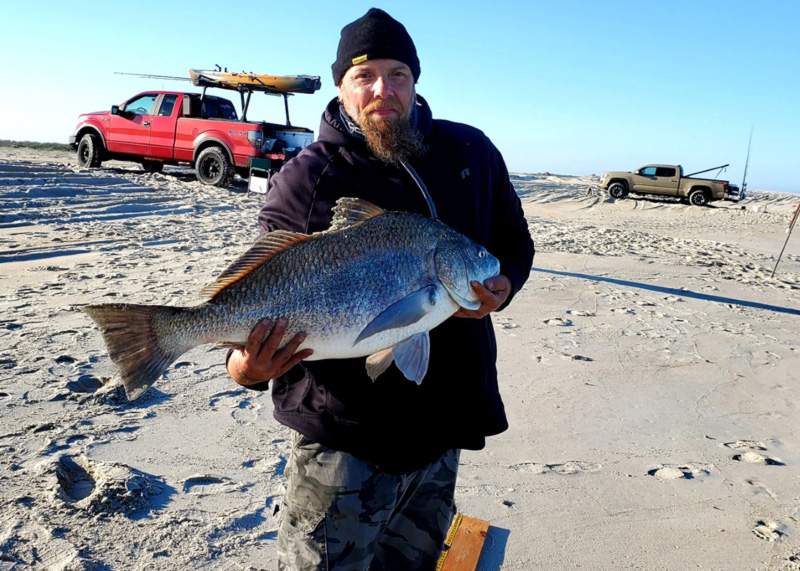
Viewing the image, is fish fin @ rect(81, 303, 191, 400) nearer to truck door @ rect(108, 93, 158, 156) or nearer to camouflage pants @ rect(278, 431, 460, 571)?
camouflage pants @ rect(278, 431, 460, 571)

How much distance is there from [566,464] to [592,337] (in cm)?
267

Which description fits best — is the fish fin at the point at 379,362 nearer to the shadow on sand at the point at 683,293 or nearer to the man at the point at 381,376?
the man at the point at 381,376

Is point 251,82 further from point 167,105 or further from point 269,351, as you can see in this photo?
point 269,351

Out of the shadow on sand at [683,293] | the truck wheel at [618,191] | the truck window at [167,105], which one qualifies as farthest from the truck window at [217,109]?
the truck wheel at [618,191]

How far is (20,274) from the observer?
7371mm

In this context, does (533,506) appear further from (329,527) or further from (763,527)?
(329,527)

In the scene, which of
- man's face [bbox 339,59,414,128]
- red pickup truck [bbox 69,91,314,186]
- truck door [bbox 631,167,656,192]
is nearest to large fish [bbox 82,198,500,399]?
man's face [bbox 339,59,414,128]

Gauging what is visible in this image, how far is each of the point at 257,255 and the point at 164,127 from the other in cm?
1506

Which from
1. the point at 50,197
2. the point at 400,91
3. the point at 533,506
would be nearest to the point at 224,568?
the point at 533,506

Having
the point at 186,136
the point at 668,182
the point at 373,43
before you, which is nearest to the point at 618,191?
the point at 668,182

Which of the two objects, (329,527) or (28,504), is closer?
(329,527)

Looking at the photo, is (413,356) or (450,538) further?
(450,538)

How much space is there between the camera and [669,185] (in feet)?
84.3

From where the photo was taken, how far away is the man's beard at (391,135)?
239 cm
